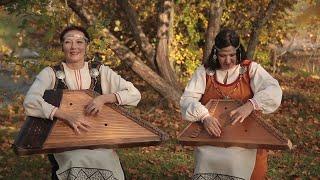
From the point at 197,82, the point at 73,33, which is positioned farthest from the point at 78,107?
the point at 197,82

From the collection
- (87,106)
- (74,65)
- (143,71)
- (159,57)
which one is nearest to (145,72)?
(143,71)

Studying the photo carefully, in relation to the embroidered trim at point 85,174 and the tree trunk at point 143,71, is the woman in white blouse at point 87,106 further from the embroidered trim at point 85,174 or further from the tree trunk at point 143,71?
the tree trunk at point 143,71

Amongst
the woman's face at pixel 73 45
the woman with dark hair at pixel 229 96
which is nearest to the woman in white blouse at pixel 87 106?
the woman's face at pixel 73 45

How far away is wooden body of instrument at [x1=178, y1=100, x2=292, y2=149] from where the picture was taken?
10.5 ft

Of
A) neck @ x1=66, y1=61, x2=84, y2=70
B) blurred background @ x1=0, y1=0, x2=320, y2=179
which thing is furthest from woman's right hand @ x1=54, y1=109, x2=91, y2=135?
blurred background @ x1=0, y1=0, x2=320, y2=179

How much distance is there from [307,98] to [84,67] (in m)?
7.20

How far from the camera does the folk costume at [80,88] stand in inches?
129

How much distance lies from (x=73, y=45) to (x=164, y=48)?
473cm

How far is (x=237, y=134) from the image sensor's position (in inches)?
130

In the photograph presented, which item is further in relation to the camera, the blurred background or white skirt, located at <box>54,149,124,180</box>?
the blurred background

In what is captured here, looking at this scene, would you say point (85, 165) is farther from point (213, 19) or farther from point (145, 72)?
point (213, 19)

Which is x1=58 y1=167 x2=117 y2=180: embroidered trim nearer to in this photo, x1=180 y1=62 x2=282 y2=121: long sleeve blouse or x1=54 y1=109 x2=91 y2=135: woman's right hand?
x1=54 y1=109 x2=91 y2=135: woman's right hand

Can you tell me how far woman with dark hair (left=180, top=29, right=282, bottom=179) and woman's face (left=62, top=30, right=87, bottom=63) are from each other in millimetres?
811

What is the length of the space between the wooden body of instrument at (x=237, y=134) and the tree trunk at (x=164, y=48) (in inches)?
188
